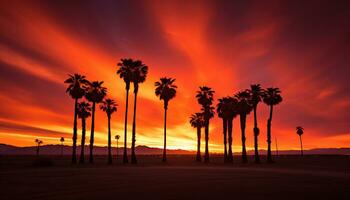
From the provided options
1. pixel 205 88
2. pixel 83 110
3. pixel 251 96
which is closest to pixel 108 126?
pixel 83 110

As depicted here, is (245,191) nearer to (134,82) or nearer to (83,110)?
(134,82)

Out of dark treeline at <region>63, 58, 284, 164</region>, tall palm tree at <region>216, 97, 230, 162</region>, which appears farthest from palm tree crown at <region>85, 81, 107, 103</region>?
tall palm tree at <region>216, 97, 230, 162</region>

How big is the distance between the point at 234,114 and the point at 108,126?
29.5m

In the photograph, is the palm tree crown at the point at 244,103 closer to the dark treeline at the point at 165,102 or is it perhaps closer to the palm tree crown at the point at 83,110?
the dark treeline at the point at 165,102

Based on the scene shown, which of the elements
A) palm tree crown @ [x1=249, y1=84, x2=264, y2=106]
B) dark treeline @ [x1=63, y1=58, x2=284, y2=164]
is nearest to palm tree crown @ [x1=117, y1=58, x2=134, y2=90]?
dark treeline @ [x1=63, y1=58, x2=284, y2=164]

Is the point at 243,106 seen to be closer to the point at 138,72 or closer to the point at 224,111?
the point at 224,111

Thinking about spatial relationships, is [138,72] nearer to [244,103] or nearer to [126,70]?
[126,70]

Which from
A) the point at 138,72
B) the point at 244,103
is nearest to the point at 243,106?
the point at 244,103

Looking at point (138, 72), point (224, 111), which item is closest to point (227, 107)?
point (224, 111)

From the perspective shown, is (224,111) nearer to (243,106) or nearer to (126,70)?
(243,106)

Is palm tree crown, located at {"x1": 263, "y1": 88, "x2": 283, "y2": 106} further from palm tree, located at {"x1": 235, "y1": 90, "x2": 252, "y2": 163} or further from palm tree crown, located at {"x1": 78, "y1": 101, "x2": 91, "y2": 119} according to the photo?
palm tree crown, located at {"x1": 78, "y1": 101, "x2": 91, "y2": 119}

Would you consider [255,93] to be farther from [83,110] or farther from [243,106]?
[83,110]

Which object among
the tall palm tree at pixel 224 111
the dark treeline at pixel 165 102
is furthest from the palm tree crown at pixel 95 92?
the tall palm tree at pixel 224 111

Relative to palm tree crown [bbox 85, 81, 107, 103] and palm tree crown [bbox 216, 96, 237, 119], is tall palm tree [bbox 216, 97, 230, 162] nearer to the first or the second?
palm tree crown [bbox 216, 96, 237, 119]
